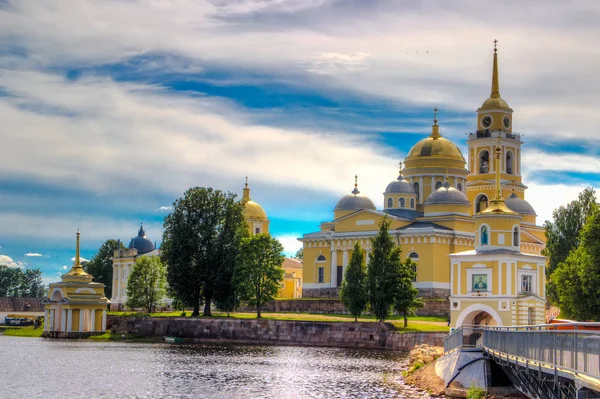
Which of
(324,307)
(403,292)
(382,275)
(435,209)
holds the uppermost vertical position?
(435,209)

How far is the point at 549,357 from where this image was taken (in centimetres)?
2553

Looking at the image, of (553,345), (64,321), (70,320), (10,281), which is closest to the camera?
(553,345)

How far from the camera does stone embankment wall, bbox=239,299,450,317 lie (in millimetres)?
86312

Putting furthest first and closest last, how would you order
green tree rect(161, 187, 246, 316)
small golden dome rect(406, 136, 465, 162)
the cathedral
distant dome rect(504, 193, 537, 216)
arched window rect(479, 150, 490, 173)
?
arched window rect(479, 150, 490, 173), small golden dome rect(406, 136, 465, 162), distant dome rect(504, 193, 537, 216), the cathedral, green tree rect(161, 187, 246, 316)

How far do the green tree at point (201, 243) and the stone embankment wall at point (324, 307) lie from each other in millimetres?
8741

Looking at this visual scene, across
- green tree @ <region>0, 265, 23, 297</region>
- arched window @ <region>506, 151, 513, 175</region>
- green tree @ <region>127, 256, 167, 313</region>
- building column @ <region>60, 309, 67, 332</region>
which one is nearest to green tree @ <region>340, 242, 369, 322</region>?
building column @ <region>60, 309, 67, 332</region>

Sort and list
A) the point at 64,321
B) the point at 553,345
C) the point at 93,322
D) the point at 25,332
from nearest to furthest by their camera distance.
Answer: the point at 553,345 < the point at 64,321 < the point at 93,322 < the point at 25,332

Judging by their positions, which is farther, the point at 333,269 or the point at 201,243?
the point at 333,269

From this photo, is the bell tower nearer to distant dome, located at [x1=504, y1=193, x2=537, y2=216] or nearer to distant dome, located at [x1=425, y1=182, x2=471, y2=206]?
distant dome, located at [x1=504, y1=193, x2=537, y2=216]

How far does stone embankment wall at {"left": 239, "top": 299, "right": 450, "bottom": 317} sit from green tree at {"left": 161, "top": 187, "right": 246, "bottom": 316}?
8741mm

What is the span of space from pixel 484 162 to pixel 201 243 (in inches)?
1572

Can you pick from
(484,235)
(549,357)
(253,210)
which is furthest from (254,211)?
(549,357)

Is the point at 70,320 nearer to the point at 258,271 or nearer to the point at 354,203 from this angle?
the point at 258,271

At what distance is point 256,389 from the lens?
4547 centimetres
